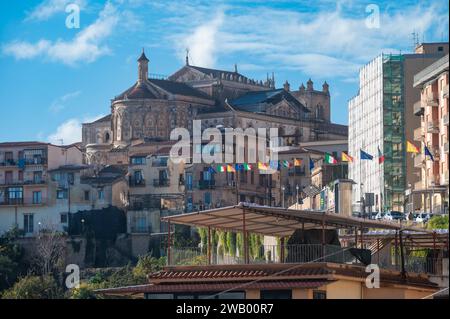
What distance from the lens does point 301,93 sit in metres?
161

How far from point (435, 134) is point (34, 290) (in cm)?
2234

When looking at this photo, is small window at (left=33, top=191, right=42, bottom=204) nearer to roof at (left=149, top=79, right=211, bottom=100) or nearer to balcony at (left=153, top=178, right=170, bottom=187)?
balcony at (left=153, top=178, right=170, bottom=187)

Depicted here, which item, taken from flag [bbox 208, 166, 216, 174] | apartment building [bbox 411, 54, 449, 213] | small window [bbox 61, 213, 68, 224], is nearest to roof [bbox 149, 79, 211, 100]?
flag [bbox 208, 166, 216, 174]

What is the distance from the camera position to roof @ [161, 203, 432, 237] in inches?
1478

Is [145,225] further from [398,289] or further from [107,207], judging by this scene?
[398,289]

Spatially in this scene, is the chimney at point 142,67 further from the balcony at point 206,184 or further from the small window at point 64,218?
the small window at point 64,218

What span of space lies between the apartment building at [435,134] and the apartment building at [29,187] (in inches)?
1535

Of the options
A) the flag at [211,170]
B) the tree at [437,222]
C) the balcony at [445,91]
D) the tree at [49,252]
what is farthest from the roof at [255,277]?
the flag at [211,170]

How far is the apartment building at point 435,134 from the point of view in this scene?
73875 millimetres

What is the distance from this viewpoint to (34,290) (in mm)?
86000

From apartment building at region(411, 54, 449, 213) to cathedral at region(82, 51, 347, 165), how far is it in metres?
57.3
